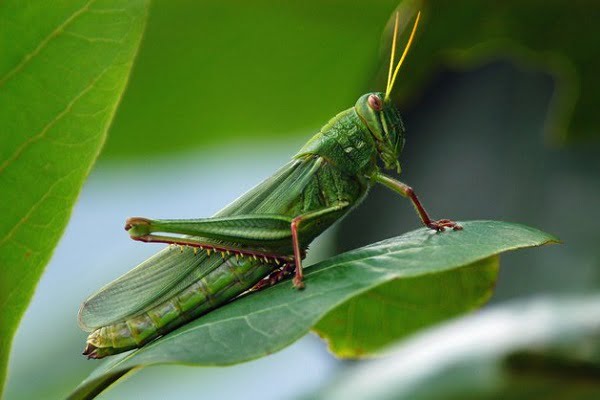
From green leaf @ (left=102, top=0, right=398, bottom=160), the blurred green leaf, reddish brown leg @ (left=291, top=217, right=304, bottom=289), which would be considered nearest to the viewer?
reddish brown leg @ (left=291, top=217, right=304, bottom=289)

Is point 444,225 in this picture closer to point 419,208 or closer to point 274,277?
point 419,208

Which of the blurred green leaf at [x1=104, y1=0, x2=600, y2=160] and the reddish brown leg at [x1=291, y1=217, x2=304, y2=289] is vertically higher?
the blurred green leaf at [x1=104, y1=0, x2=600, y2=160]

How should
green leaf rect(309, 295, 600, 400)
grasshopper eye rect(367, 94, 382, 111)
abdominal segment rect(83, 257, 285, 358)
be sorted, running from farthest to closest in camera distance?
grasshopper eye rect(367, 94, 382, 111) < green leaf rect(309, 295, 600, 400) < abdominal segment rect(83, 257, 285, 358)

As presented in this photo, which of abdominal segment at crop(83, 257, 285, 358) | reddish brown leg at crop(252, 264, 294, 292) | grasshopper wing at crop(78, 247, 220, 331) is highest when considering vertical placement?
grasshopper wing at crop(78, 247, 220, 331)

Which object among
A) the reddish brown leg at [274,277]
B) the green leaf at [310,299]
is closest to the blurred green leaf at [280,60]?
the reddish brown leg at [274,277]

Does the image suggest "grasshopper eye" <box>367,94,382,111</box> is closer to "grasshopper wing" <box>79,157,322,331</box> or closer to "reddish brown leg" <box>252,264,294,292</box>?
"grasshopper wing" <box>79,157,322,331</box>

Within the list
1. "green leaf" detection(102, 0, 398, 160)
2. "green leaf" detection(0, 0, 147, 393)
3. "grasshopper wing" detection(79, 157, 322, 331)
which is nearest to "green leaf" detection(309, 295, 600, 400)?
"grasshopper wing" detection(79, 157, 322, 331)

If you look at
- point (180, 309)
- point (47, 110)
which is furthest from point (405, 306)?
point (47, 110)

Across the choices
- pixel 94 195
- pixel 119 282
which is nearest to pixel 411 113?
pixel 94 195
